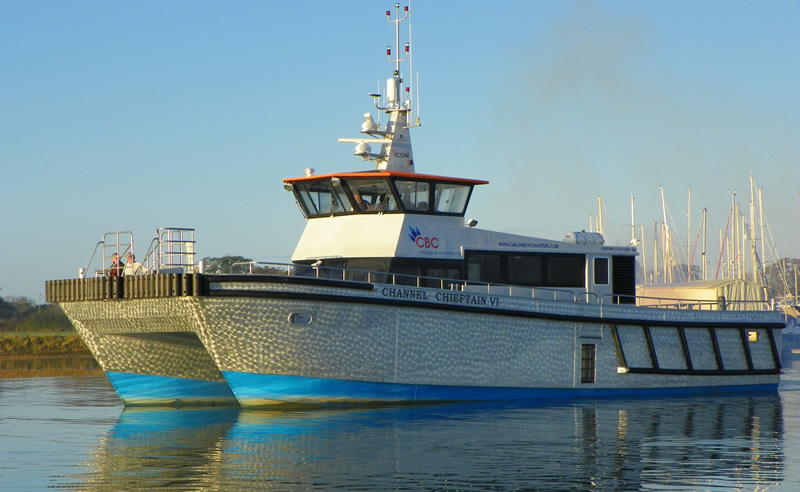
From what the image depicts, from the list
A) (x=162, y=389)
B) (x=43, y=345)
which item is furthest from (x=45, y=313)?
(x=162, y=389)

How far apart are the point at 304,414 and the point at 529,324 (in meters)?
5.03

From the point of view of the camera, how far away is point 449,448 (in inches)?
494

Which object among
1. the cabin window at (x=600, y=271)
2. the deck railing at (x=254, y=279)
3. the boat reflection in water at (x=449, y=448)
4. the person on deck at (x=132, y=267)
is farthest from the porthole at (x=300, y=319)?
the cabin window at (x=600, y=271)

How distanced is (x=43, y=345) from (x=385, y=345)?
94.0 ft

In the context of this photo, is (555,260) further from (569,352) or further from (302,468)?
(302,468)

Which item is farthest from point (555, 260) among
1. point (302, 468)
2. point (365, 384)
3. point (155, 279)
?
point (302, 468)

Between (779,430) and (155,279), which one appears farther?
(155,279)

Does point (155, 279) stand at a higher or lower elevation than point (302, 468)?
higher

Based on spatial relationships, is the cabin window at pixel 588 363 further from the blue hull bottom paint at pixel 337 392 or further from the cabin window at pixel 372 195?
the cabin window at pixel 372 195

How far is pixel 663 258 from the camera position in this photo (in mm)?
53875

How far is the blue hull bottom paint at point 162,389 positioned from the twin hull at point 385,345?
3 cm

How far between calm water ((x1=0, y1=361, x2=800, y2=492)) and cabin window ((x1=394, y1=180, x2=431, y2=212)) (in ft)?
13.5

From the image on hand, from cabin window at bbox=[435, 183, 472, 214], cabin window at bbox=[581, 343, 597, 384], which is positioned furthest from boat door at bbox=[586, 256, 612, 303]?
cabin window at bbox=[435, 183, 472, 214]

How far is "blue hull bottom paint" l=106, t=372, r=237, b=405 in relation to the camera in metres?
19.5
